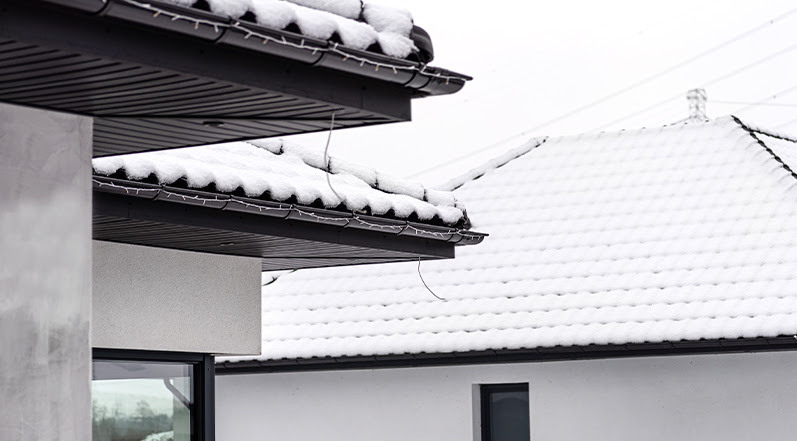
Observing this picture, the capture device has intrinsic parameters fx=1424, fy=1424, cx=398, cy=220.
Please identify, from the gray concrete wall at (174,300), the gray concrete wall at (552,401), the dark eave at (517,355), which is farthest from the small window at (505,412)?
the gray concrete wall at (174,300)

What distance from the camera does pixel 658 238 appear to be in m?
14.6

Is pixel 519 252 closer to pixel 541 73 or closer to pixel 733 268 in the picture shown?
pixel 733 268

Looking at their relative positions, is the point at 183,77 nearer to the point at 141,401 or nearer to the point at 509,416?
the point at 141,401

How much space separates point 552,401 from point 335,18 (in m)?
9.03

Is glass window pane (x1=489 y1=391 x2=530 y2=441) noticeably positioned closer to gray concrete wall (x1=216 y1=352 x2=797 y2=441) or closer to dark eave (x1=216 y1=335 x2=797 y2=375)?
gray concrete wall (x1=216 y1=352 x2=797 y2=441)

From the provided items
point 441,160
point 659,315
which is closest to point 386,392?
point 659,315

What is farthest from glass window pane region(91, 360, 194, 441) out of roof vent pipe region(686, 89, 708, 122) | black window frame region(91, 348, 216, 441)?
roof vent pipe region(686, 89, 708, 122)

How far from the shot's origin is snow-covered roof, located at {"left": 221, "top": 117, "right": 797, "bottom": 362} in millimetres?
13383

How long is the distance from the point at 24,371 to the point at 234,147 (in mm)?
3967

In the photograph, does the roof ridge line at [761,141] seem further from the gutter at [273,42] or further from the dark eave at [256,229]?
the gutter at [273,42]

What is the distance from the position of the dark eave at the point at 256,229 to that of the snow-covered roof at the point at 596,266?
3.78 m

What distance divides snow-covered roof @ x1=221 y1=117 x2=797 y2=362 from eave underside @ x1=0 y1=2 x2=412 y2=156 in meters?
7.49

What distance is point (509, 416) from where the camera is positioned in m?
14.5

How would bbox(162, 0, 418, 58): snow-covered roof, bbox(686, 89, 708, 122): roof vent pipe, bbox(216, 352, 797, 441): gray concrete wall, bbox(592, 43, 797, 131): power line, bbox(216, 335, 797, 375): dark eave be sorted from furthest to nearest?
1. bbox(592, 43, 797, 131): power line
2. bbox(686, 89, 708, 122): roof vent pipe
3. bbox(216, 352, 797, 441): gray concrete wall
4. bbox(216, 335, 797, 375): dark eave
5. bbox(162, 0, 418, 58): snow-covered roof
